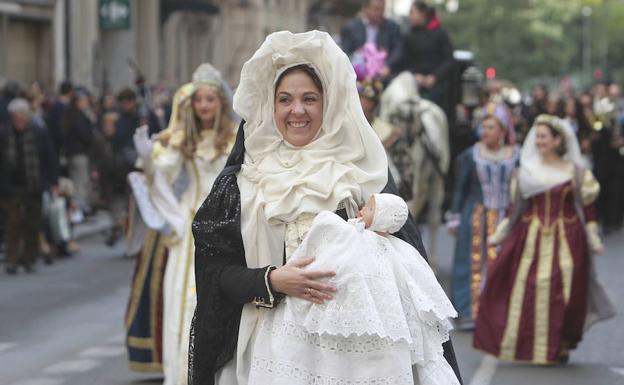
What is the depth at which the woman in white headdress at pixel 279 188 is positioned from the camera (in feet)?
15.3

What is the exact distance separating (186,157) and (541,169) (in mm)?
2742

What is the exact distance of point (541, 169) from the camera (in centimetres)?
1026

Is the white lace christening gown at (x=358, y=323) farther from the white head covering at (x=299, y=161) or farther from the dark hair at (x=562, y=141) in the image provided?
the dark hair at (x=562, y=141)

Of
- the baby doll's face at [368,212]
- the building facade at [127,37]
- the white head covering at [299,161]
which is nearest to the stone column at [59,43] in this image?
the building facade at [127,37]

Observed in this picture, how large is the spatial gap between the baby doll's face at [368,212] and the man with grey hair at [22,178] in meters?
11.6

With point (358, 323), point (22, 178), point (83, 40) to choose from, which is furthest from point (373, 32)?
point (83, 40)

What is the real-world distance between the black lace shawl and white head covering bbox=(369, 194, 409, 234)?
0.54ft

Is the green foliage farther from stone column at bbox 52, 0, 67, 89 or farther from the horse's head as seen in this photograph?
the horse's head

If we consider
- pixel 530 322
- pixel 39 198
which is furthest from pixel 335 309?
pixel 39 198

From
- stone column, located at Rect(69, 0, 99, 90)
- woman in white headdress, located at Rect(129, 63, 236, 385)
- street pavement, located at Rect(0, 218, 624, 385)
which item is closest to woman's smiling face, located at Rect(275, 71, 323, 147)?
woman in white headdress, located at Rect(129, 63, 236, 385)

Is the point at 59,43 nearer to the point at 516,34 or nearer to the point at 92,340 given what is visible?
the point at 92,340

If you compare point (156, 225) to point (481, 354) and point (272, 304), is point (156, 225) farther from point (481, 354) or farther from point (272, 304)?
point (272, 304)

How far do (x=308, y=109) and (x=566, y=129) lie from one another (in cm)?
586

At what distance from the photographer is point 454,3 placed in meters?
89.4
